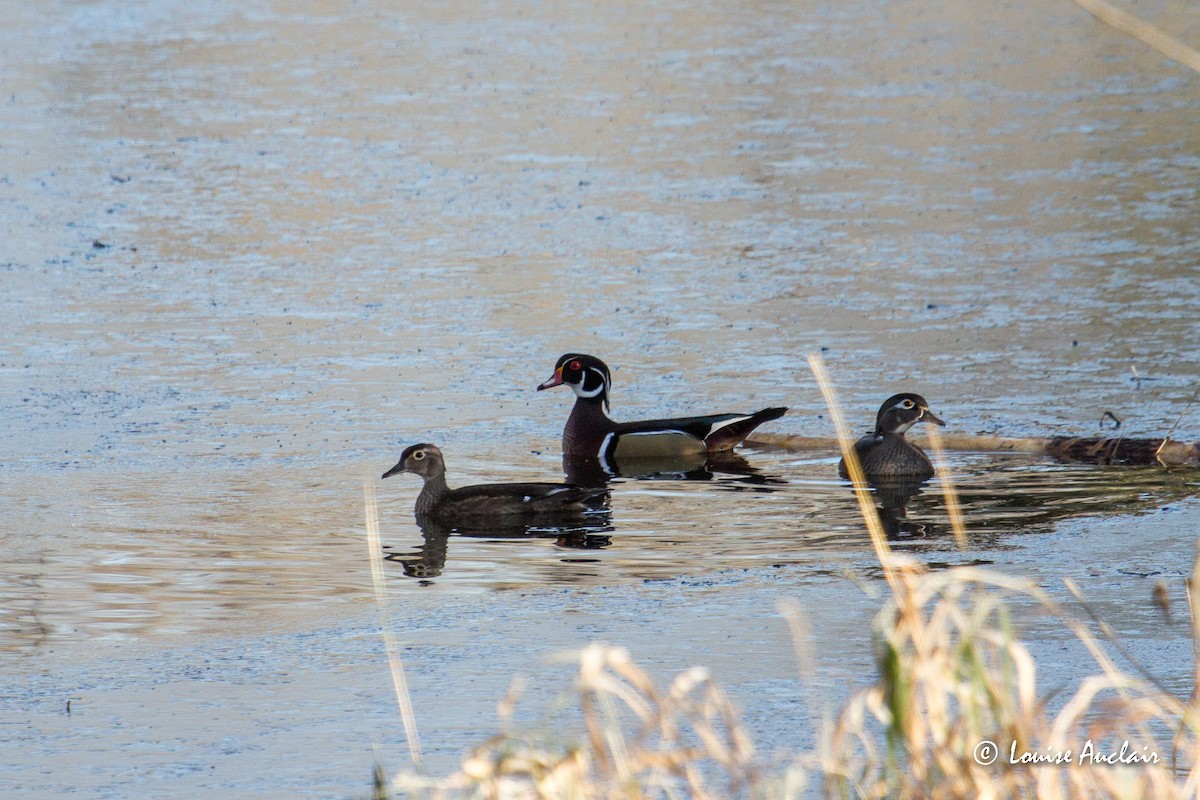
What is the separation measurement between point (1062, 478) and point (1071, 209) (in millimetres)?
6544

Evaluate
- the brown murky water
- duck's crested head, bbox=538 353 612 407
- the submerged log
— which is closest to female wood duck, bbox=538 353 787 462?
duck's crested head, bbox=538 353 612 407

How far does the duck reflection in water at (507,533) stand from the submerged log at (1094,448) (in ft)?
6.55

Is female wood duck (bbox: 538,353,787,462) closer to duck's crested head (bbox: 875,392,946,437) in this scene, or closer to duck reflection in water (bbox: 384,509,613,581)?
duck's crested head (bbox: 875,392,946,437)

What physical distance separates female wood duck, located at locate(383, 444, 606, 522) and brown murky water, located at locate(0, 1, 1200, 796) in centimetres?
23

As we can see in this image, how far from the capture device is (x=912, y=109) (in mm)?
19594

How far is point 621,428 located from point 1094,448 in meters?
2.46

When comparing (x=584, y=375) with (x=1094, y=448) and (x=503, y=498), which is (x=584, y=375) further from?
(x=1094, y=448)

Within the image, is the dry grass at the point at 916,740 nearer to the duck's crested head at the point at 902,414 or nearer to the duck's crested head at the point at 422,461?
the duck's crested head at the point at 422,461

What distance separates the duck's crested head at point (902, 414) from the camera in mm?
9594

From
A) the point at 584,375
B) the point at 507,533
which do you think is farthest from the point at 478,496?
the point at 584,375

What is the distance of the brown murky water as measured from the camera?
6.61 m

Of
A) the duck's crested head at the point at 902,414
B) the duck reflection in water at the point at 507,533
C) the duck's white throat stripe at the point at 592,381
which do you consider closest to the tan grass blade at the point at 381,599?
the duck reflection in water at the point at 507,533

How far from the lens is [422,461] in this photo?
29.5 feet

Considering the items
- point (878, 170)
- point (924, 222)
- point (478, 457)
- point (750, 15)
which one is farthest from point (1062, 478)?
point (750, 15)
